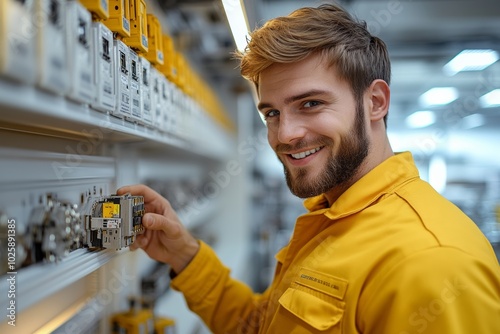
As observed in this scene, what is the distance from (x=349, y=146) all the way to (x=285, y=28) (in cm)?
47

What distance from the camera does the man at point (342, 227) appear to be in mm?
937

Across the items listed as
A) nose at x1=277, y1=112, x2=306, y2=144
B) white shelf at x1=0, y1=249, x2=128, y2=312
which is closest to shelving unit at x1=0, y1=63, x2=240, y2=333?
white shelf at x1=0, y1=249, x2=128, y2=312

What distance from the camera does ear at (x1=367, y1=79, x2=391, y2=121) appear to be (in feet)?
4.60

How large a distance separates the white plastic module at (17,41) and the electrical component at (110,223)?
0.55m

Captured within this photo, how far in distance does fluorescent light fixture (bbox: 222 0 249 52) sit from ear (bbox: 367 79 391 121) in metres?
0.60

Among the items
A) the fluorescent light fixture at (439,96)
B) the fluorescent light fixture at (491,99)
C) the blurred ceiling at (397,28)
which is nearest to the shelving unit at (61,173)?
the blurred ceiling at (397,28)

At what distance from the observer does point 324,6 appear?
142cm

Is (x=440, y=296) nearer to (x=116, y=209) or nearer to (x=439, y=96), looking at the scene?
(x=116, y=209)

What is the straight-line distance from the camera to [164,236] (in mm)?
1550

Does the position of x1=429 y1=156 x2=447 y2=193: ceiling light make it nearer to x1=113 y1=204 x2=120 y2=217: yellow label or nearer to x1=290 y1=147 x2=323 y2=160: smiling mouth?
x1=290 y1=147 x2=323 y2=160: smiling mouth

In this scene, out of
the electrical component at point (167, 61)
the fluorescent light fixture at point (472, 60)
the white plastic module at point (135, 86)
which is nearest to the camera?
the white plastic module at point (135, 86)

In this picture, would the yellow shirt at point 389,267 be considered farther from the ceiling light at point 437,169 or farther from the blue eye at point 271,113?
the ceiling light at point 437,169

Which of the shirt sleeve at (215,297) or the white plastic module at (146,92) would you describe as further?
the shirt sleeve at (215,297)

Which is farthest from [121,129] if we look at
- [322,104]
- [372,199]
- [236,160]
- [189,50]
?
[236,160]
